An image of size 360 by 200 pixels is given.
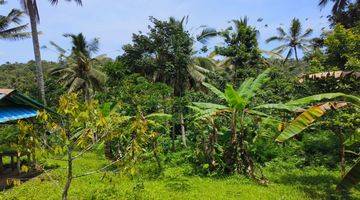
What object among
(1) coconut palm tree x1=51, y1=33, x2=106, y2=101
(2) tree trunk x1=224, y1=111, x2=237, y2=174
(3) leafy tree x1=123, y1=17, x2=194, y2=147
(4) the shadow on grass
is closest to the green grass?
(4) the shadow on grass

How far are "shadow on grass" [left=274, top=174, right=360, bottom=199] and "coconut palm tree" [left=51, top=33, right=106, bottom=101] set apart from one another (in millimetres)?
20963

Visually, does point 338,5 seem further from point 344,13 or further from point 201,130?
point 201,130

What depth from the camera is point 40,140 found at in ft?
24.2

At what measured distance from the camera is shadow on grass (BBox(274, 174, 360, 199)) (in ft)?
33.9

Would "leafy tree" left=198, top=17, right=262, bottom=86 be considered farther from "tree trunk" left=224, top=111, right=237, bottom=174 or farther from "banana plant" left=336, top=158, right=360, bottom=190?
"banana plant" left=336, top=158, right=360, bottom=190

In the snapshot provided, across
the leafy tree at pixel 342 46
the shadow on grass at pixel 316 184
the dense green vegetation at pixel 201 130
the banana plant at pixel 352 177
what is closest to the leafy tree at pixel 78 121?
the dense green vegetation at pixel 201 130

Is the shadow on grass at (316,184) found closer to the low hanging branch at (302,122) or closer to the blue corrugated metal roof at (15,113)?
the low hanging branch at (302,122)

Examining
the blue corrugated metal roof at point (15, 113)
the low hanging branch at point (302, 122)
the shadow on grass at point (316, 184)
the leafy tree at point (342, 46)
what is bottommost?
the shadow on grass at point (316, 184)

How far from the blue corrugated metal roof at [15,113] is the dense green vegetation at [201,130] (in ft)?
3.53

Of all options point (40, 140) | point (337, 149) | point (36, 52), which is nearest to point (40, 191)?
point (40, 140)

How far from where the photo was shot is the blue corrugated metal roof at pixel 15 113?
12.5 meters

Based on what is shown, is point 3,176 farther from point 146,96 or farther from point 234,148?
point 234,148

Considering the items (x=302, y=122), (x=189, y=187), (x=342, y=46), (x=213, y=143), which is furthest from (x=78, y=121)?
(x=342, y=46)

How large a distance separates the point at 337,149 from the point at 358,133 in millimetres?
7538
